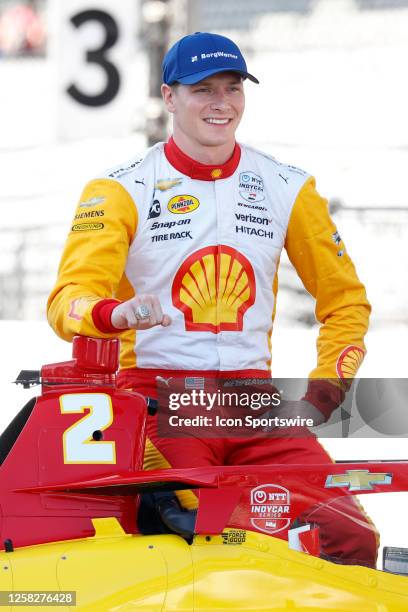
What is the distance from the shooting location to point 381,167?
19.4 feet

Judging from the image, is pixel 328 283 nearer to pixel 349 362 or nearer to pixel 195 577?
Result: pixel 349 362

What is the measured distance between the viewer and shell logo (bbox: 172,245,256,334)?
9.75ft

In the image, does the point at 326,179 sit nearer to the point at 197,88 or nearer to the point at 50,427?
the point at 197,88

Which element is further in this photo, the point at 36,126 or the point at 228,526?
the point at 36,126

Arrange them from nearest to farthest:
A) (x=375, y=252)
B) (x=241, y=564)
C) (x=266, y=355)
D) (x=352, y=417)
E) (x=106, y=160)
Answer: (x=241, y=564) < (x=352, y=417) < (x=266, y=355) < (x=375, y=252) < (x=106, y=160)

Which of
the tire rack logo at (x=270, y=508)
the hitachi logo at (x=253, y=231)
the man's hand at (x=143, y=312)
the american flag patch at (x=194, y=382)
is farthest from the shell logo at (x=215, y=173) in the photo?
the tire rack logo at (x=270, y=508)

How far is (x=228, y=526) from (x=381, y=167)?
3692mm

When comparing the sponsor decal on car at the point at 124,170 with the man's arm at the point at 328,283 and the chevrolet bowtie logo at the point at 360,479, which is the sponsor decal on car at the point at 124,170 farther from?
the chevrolet bowtie logo at the point at 360,479


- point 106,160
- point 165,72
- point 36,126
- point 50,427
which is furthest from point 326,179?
point 50,427

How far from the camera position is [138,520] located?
2.61 m

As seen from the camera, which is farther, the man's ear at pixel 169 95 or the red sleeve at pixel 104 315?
the man's ear at pixel 169 95

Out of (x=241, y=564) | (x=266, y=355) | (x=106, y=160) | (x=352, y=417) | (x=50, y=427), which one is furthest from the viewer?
(x=106, y=160)

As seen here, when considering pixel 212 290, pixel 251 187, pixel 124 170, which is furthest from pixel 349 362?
pixel 124 170

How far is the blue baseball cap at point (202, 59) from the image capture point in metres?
3.02
